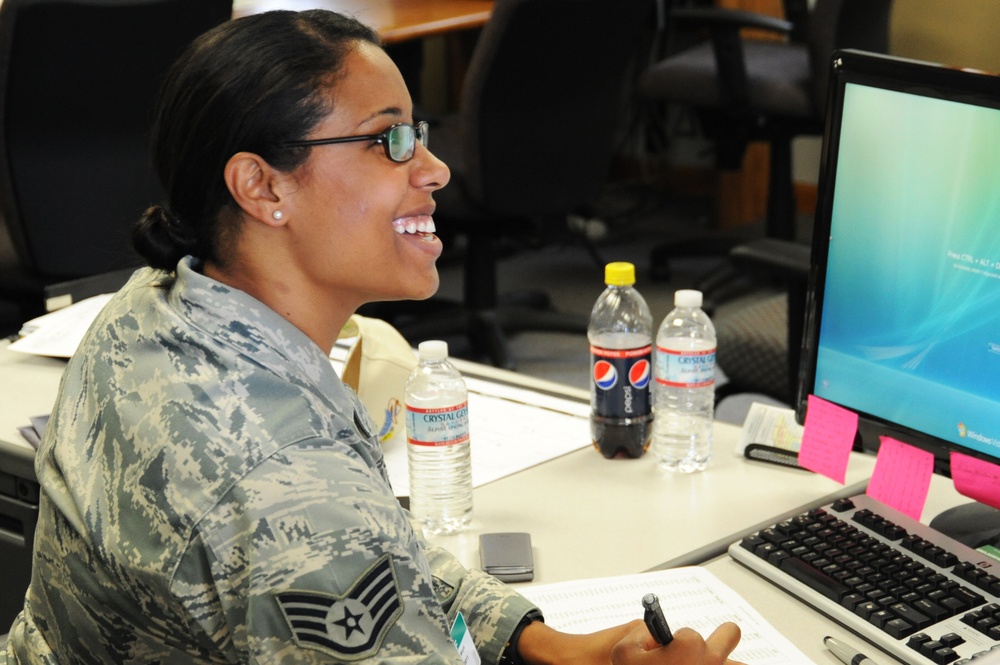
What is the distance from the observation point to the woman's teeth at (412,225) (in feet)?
3.48

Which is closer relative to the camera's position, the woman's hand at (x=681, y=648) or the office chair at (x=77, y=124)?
the woman's hand at (x=681, y=648)

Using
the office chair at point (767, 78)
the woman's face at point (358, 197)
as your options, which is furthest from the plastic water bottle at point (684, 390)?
the office chair at point (767, 78)

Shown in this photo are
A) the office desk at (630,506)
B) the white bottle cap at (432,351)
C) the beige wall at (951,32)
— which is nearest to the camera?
the office desk at (630,506)

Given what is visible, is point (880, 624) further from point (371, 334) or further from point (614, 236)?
point (614, 236)

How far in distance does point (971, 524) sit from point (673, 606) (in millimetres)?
338

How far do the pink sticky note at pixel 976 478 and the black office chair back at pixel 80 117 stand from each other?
174 cm

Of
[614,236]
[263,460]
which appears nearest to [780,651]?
[263,460]

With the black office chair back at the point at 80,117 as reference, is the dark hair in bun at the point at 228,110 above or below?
above

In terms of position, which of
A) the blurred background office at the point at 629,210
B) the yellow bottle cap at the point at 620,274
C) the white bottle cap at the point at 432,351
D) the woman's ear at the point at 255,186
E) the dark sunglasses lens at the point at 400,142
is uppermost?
the dark sunglasses lens at the point at 400,142

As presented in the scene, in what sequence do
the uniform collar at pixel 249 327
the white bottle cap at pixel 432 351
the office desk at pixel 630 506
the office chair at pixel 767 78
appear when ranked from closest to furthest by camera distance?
the uniform collar at pixel 249 327, the office desk at pixel 630 506, the white bottle cap at pixel 432 351, the office chair at pixel 767 78

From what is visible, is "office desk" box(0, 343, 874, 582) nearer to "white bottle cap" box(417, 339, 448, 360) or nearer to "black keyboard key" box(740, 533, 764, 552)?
"black keyboard key" box(740, 533, 764, 552)

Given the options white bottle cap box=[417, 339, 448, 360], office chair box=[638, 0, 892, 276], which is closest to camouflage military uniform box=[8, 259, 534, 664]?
white bottle cap box=[417, 339, 448, 360]

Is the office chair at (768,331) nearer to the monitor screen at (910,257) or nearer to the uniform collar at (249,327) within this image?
the monitor screen at (910,257)

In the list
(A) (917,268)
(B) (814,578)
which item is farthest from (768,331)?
(B) (814,578)
